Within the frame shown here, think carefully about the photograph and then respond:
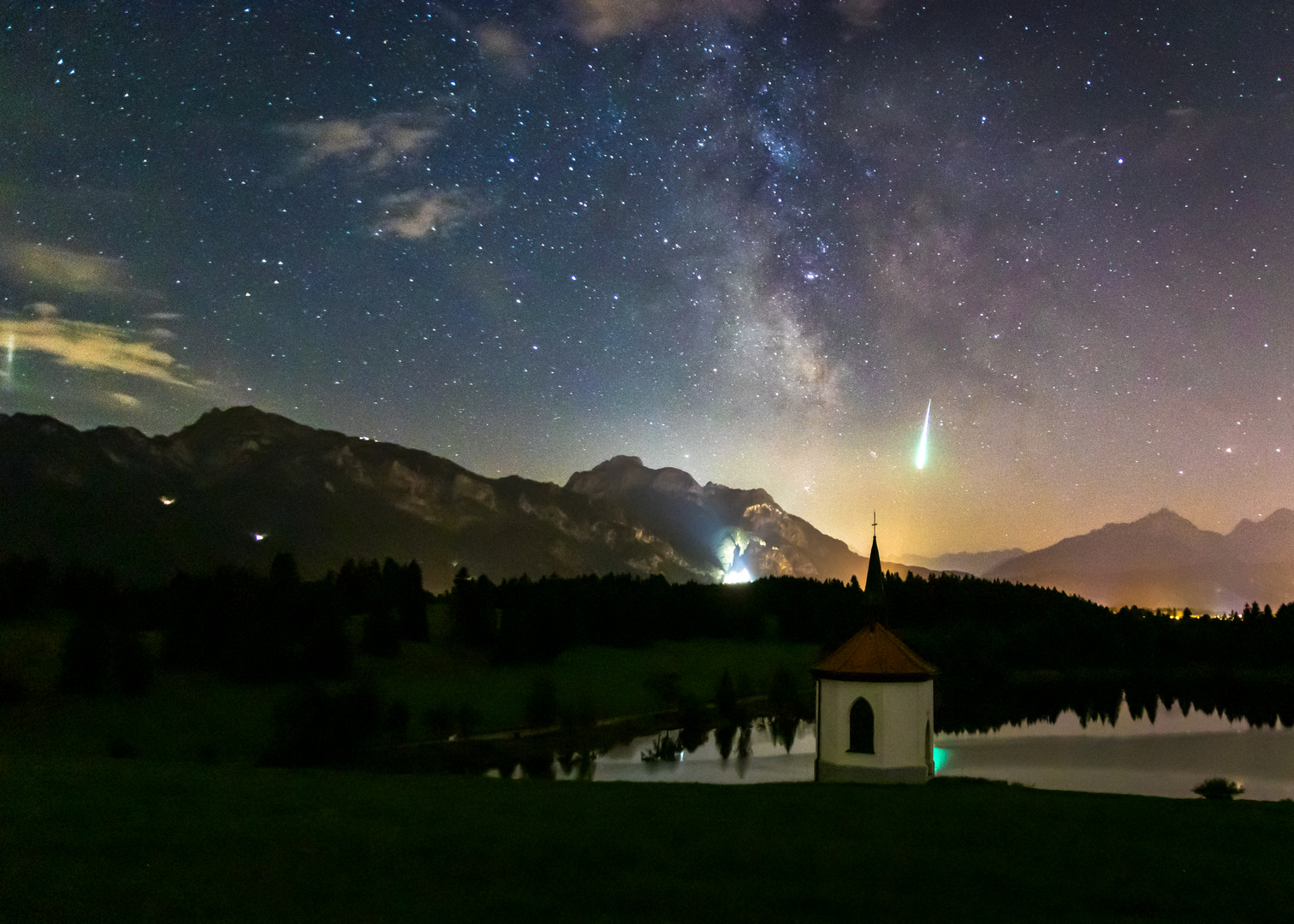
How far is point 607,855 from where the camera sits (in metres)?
14.8

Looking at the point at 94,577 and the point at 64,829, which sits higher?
the point at 94,577

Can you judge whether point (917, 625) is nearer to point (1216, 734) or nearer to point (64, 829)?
point (1216, 734)

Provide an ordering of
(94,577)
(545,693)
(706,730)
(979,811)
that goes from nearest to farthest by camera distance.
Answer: (979,811)
(545,693)
(706,730)
(94,577)

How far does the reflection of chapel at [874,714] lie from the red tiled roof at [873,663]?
0.03 m

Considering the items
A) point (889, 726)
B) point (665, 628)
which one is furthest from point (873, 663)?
point (665, 628)

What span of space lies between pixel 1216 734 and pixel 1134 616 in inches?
2566

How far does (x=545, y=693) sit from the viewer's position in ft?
196

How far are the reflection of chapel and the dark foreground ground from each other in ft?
25.9

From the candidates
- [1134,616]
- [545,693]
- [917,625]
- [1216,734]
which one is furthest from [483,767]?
[1134,616]

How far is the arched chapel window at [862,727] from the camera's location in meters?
30.4

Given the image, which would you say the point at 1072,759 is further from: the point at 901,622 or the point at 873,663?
the point at 901,622

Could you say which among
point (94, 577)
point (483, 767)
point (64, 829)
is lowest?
point (483, 767)

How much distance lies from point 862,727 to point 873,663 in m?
2.08

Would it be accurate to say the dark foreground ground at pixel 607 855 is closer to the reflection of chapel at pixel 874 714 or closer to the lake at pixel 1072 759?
the reflection of chapel at pixel 874 714
